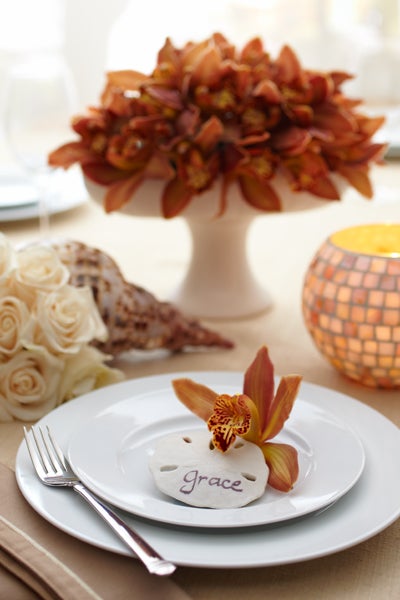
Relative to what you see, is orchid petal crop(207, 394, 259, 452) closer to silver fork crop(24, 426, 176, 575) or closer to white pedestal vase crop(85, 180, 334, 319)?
silver fork crop(24, 426, 176, 575)

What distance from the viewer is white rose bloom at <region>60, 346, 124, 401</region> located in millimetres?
792

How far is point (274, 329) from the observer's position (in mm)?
1019

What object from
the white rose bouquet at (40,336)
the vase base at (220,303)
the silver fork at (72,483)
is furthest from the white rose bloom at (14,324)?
the vase base at (220,303)

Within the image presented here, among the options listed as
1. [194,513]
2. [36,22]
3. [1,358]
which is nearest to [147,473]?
[194,513]

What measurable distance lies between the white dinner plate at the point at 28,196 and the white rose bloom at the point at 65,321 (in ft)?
1.99

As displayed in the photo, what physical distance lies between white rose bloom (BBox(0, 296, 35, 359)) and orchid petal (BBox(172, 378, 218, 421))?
185 mm

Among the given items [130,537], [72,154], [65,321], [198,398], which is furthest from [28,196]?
[130,537]

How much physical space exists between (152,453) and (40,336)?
19 cm

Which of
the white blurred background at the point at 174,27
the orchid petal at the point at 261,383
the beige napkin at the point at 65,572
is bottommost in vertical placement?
the beige napkin at the point at 65,572

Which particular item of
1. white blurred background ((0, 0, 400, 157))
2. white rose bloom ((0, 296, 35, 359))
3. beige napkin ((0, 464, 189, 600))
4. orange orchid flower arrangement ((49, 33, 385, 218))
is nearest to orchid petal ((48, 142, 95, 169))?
orange orchid flower arrangement ((49, 33, 385, 218))

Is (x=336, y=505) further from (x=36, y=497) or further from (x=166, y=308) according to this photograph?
(x=166, y=308)

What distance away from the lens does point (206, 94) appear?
91cm

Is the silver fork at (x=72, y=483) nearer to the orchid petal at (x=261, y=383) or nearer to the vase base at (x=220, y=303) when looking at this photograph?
the orchid petal at (x=261, y=383)

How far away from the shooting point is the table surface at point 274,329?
53 cm
